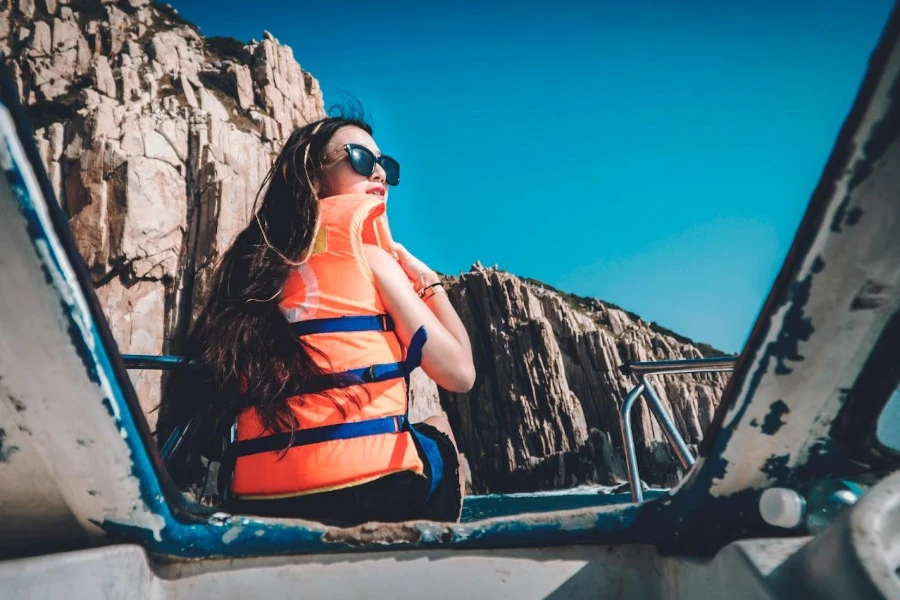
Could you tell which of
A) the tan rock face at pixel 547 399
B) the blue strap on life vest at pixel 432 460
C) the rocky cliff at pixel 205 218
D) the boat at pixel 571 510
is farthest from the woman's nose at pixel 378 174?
the tan rock face at pixel 547 399

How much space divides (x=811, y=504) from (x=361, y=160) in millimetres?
1699

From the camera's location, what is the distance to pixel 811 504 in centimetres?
71

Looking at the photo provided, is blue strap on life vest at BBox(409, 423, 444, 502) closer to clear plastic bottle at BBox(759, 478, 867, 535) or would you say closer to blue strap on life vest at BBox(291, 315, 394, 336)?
blue strap on life vest at BBox(291, 315, 394, 336)

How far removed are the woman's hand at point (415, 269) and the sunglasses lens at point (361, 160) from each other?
0.33m

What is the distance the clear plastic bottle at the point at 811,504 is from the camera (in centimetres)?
67

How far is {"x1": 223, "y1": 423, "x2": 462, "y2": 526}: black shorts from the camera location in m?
1.23

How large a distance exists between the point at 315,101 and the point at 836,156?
39055 mm

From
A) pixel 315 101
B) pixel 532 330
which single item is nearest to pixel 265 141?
pixel 315 101

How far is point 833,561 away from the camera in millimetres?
521

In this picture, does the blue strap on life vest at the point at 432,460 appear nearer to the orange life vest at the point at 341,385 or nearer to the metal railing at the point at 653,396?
the orange life vest at the point at 341,385

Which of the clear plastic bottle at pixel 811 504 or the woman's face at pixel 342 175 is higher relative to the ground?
the woman's face at pixel 342 175

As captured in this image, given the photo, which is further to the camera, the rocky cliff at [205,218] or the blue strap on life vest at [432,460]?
the rocky cliff at [205,218]

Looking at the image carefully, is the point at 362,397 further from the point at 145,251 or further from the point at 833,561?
the point at 145,251

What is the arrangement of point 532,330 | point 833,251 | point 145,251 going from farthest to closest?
point 532,330, point 145,251, point 833,251
